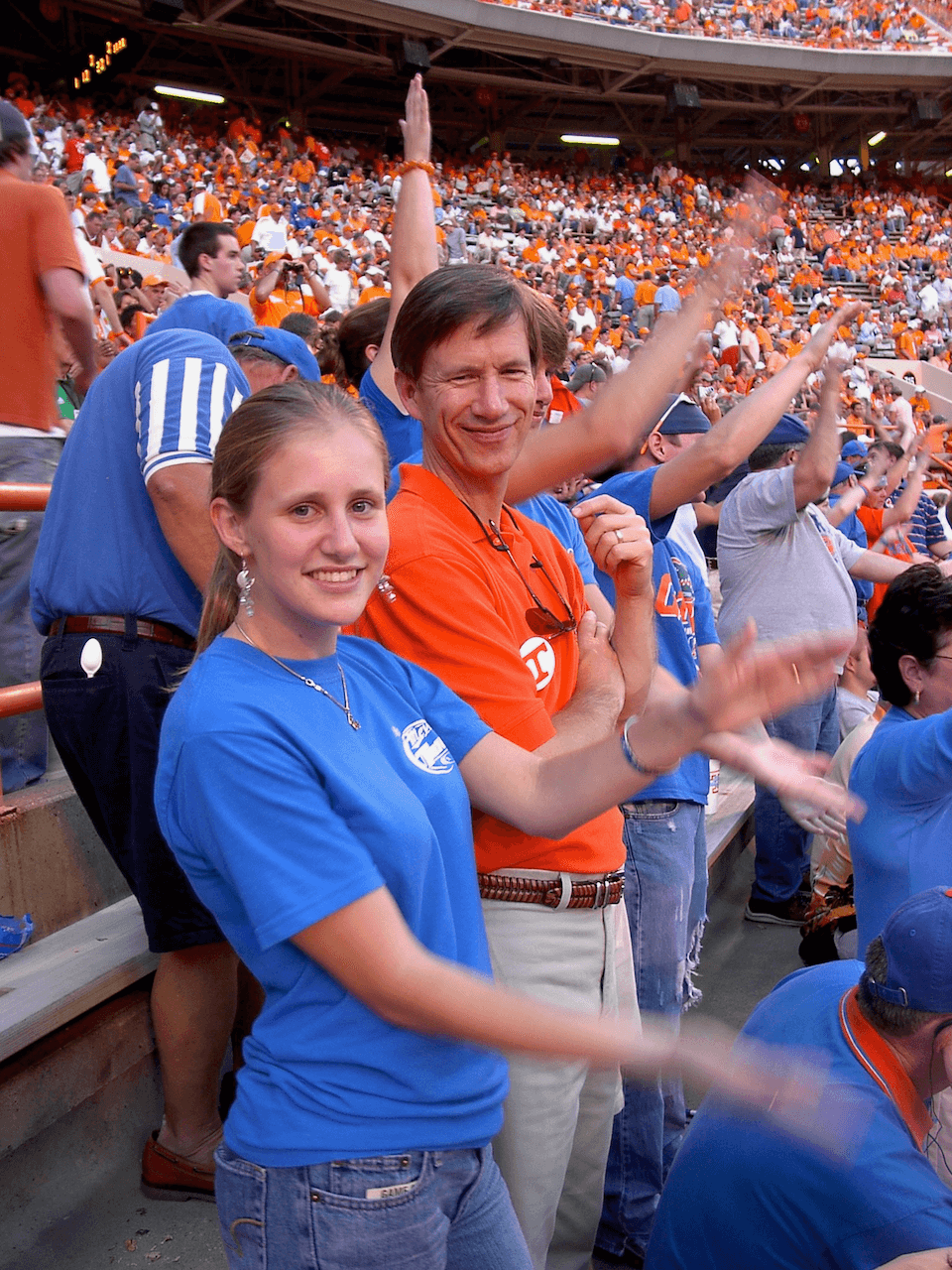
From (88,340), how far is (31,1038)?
1690mm

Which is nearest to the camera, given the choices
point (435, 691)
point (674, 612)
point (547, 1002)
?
point (435, 691)

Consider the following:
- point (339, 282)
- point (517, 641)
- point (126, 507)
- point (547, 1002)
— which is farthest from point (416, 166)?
point (339, 282)

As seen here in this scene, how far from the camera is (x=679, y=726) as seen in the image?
→ 1192mm

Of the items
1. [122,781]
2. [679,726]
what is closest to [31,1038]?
[122,781]

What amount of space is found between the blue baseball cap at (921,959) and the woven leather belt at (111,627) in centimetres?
138

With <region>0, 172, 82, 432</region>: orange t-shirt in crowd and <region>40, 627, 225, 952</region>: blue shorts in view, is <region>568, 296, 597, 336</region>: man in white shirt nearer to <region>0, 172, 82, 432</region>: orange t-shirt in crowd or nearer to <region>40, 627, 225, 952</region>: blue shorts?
<region>0, 172, 82, 432</region>: orange t-shirt in crowd

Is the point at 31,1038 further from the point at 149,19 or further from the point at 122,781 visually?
the point at 149,19

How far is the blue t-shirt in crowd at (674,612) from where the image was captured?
2.41 meters

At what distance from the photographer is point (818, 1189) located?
1688 mm

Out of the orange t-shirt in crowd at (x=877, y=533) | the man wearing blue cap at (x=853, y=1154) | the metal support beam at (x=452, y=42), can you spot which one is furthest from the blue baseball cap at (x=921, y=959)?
the metal support beam at (x=452, y=42)

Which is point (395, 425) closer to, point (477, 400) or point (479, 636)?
point (477, 400)

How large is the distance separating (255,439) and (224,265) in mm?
3094

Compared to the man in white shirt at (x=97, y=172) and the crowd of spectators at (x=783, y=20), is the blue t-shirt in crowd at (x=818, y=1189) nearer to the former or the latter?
the man in white shirt at (x=97, y=172)

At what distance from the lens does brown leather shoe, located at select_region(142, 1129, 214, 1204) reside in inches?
84.8
